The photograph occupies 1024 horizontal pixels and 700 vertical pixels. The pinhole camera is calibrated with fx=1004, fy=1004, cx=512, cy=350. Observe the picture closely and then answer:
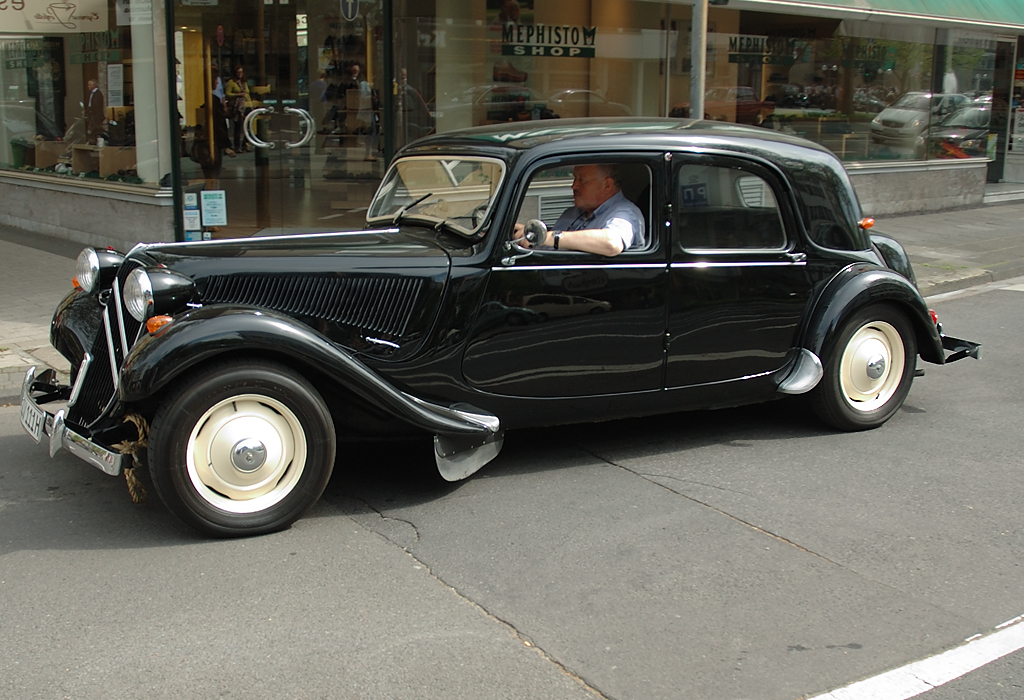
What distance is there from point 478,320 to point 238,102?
7.30 metres

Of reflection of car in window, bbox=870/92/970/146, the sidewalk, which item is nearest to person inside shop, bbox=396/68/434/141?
the sidewalk

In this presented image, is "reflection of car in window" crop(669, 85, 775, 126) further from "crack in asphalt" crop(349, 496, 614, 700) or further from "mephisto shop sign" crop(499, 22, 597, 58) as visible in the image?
"crack in asphalt" crop(349, 496, 614, 700)

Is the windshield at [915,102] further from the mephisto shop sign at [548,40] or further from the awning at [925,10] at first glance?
the mephisto shop sign at [548,40]

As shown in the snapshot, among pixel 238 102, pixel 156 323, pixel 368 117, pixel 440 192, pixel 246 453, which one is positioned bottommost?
pixel 246 453

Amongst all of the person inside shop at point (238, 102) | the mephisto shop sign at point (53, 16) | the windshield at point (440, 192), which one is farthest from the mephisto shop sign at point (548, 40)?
the windshield at point (440, 192)

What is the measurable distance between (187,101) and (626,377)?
7.27 metres

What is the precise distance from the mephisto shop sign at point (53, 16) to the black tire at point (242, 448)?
8558 mm

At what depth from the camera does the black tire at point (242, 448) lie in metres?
3.96

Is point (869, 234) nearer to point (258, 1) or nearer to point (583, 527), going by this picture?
point (583, 527)

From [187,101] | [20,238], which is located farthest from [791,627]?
[20,238]

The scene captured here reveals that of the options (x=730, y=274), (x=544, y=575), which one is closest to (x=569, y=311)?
(x=730, y=274)

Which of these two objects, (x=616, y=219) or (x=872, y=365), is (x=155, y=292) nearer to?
(x=616, y=219)

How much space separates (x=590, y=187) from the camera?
4961mm

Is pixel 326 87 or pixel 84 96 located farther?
pixel 84 96
